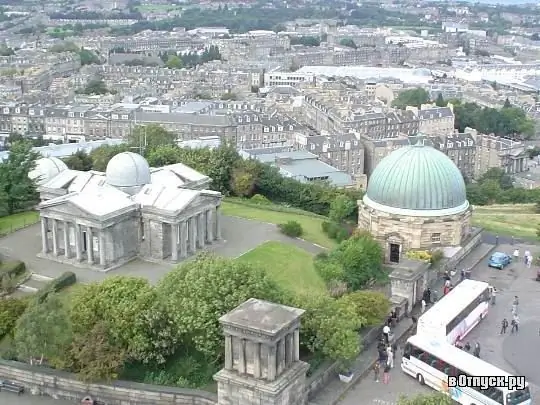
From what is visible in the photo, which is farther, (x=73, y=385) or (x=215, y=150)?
(x=215, y=150)

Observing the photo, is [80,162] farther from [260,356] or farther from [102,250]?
[260,356]

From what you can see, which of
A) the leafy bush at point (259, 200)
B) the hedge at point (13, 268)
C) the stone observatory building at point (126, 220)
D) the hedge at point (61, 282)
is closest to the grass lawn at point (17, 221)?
the stone observatory building at point (126, 220)

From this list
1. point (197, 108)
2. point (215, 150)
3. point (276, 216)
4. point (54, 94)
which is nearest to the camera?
point (276, 216)

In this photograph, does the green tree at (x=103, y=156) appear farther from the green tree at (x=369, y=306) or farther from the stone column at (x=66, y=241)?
the green tree at (x=369, y=306)

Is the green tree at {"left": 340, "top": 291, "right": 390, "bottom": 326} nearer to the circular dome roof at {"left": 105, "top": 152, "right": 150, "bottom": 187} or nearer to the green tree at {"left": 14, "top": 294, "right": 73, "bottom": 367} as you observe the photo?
the green tree at {"left": 14, "top": 294, "right": 73, "bottom": 367}

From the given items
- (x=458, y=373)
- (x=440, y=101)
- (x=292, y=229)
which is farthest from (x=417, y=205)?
(x=440, y=101)

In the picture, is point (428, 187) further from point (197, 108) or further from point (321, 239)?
point (197, 108)

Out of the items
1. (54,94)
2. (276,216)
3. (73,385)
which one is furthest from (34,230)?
(54,94)

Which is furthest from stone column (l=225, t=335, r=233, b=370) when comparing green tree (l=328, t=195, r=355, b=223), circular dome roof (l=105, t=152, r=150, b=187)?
green tree (l=328, t=195, r=355, b=223)
